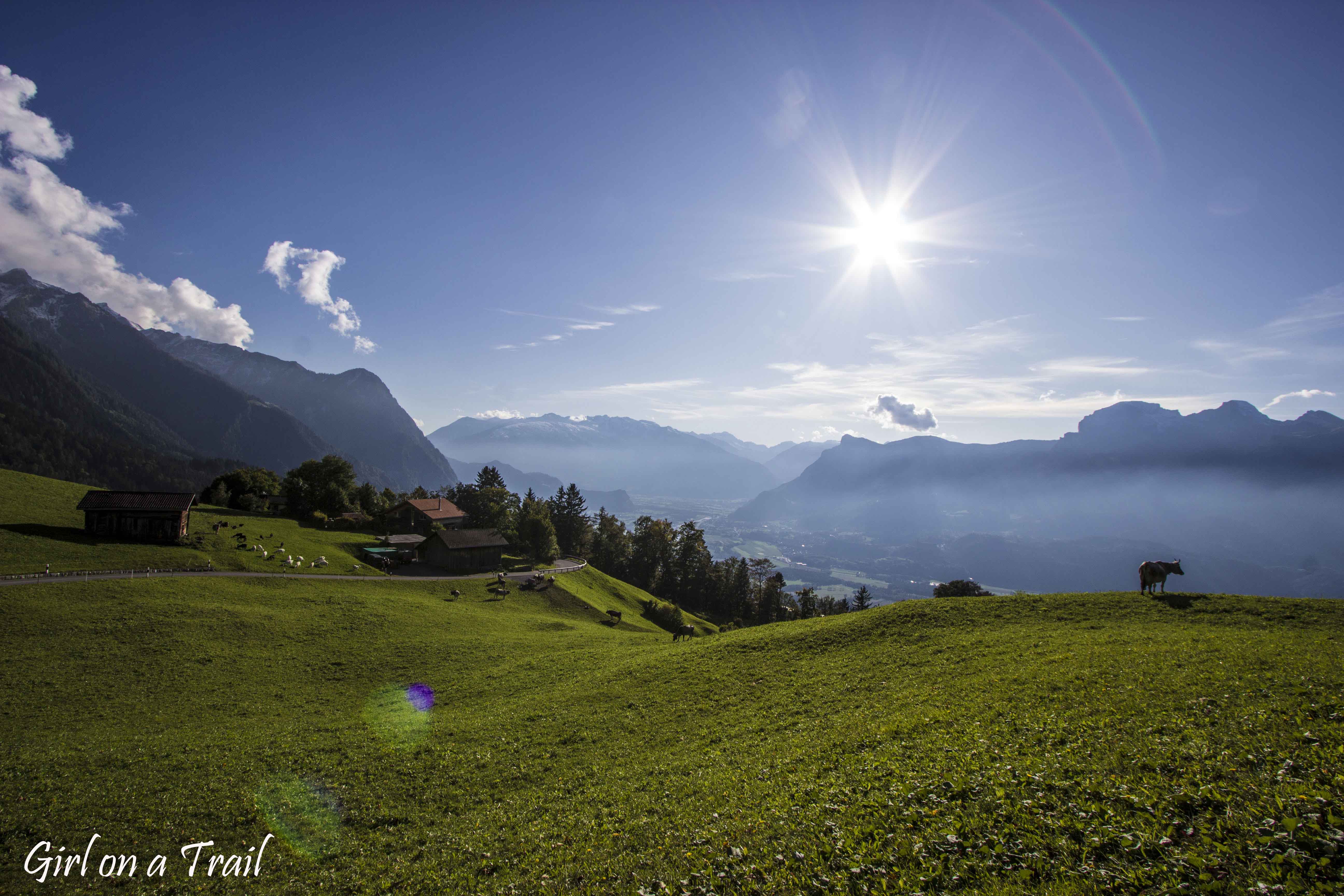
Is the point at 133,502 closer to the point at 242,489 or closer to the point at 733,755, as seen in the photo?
the point at 242,489

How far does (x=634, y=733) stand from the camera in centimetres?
2283

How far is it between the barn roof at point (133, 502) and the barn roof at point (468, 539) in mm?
31001

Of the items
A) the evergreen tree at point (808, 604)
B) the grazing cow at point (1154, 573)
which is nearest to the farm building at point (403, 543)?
the evergreen tree at point (808, 604)

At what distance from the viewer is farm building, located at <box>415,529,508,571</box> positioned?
8119cm

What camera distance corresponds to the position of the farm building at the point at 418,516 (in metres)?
103

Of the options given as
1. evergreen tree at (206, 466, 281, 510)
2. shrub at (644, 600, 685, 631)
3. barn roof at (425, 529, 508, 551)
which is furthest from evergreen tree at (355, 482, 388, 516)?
shrub at (644, 600, 685, 631)

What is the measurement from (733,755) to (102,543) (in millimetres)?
77724

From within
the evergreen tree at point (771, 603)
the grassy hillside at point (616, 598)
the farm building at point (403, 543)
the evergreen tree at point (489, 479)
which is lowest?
the evergreen tree at point (771, 603)

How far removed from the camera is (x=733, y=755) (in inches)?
732

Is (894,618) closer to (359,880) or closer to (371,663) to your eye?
(359,880)

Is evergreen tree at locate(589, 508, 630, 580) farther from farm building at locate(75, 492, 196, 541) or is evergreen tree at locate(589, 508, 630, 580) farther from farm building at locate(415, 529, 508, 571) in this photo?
farm building at locate(75, 492, 196, 541)

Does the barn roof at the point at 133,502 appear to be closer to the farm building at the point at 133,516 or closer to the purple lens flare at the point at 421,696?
the farm building at the point at 133,516

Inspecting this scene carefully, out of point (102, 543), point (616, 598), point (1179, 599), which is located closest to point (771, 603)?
point (616, 598)

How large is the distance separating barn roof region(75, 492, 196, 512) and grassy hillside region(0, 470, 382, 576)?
3.20 meters
